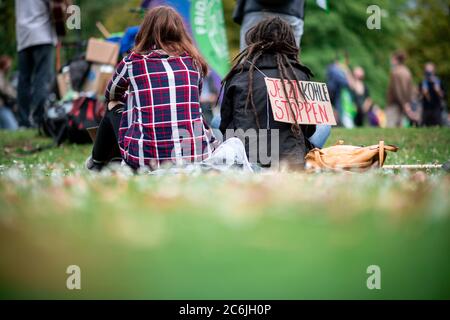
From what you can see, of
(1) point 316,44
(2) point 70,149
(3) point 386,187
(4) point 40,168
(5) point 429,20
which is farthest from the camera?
(5) point 429,20

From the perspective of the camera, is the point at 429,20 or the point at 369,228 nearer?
the point at 369,228

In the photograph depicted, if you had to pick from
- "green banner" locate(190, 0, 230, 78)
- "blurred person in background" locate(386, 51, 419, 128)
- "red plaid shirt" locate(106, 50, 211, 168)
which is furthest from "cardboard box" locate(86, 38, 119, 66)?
"blurred person in background" locate(386, 51, 419, 128)

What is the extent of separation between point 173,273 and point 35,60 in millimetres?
7394

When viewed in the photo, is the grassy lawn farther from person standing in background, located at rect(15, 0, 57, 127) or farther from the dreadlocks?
person standing in background, located at rect(15, 0, 57, 127)

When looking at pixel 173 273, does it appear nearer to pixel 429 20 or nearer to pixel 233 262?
pixel 233 262

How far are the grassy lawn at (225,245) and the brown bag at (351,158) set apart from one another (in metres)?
2.07

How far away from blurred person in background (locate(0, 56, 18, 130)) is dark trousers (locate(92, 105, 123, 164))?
9.61 meters

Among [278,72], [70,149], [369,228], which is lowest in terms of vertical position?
[70,149]

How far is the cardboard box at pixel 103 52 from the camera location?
30.5ft

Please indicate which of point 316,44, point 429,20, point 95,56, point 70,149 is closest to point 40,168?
point 70,149

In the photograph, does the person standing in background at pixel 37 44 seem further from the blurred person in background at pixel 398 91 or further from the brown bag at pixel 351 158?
the blurred person in background at pixel 398 91

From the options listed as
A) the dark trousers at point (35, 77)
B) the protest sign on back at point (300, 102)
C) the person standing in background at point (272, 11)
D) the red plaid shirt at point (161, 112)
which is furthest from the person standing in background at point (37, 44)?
the protest sign on back at point (300, 102)

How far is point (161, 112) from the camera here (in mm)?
4957

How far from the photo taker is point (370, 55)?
31094mm
